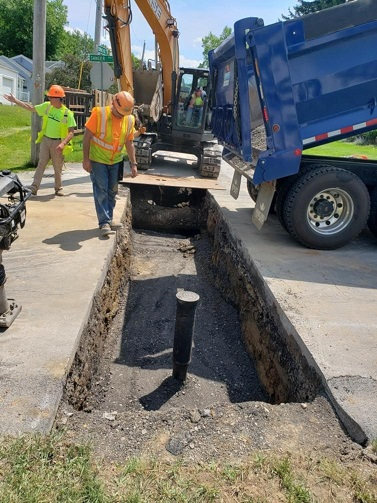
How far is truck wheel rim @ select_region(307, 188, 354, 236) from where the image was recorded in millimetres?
5863

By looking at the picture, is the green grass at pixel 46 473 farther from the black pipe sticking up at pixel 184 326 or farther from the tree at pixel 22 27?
the tree at pixel 22 27

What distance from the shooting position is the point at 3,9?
2346 inches

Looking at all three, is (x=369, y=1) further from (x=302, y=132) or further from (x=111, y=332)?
(x=111, y=332)

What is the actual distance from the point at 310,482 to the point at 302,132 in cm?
415

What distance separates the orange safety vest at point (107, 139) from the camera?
5392 millimetres

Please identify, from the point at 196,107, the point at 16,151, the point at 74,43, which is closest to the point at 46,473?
the point at 196,107

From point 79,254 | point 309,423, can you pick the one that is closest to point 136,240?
point 79,254

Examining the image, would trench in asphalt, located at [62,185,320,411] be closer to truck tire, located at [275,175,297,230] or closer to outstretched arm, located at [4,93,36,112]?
truck tire, located at [275,175,297,230]

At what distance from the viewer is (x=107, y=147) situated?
5.54 metres

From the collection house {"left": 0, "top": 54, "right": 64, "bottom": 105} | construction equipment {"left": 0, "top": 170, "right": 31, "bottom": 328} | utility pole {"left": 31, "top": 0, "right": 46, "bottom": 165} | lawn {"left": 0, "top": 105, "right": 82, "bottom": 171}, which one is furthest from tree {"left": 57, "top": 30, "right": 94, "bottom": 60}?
construction equipment {"left": 0, "top": 170, "right": 31, "bottom": 328}

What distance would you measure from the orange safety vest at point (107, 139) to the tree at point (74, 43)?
6613 centimetres

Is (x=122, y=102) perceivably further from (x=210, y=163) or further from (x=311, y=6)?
(x=311, y=6)

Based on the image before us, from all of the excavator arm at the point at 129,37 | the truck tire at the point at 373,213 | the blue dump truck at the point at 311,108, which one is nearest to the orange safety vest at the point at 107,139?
the blue dump truck at the point at 311,108

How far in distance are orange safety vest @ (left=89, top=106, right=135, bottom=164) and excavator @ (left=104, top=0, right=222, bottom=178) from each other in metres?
4.60
